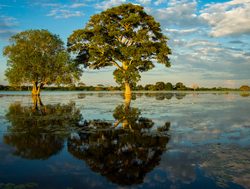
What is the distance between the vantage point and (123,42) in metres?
47.6

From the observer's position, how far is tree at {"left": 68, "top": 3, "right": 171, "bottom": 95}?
4500 centimetres

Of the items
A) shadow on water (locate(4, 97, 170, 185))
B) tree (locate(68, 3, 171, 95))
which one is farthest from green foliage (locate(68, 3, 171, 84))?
shadow on water (locate(4, 97, 170, 185))

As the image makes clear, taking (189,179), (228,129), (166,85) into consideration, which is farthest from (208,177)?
(166,85)

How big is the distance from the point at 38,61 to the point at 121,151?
4580 cm

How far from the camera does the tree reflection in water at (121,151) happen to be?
5789 millimetres

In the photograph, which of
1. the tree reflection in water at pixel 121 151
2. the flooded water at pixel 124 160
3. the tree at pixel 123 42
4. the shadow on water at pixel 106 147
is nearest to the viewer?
the flooded water at pixel 124 160

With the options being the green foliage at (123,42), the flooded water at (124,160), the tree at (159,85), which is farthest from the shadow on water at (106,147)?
the tree at (159,85)

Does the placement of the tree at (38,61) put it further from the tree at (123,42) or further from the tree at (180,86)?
the tree at (180,86)

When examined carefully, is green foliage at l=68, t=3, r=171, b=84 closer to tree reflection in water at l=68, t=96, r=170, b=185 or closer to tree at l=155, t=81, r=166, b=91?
tree reflection in water at l=68, t=96, r=170, b=185

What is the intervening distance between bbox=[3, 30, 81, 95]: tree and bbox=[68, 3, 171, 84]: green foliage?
11.5 feet

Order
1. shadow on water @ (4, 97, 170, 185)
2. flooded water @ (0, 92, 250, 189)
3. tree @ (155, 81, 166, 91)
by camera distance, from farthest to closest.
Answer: tree @ (155, 81, 166, 91) → shadow on water @ (4, 97, 170, 185) → flooded water @ (0, 92, 250, 189)

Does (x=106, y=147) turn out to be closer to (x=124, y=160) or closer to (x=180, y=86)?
(x=124, y=160)

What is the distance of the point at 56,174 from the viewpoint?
18.7ft

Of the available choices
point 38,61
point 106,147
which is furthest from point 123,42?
point 106,147
